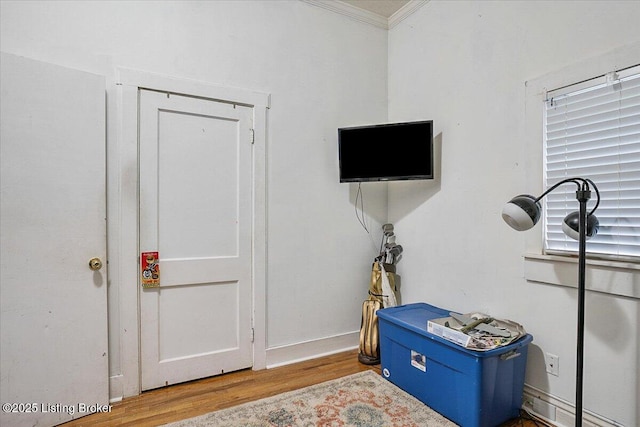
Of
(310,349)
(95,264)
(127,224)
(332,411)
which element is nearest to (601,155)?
(332,411)

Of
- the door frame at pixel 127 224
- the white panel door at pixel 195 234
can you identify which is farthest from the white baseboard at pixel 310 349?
the door frame at pixel 127 224

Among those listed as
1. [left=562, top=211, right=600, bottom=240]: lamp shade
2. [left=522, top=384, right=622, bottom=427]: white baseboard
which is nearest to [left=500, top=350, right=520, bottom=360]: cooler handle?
[left=522, top=384, right=622, bottom=427]: white baseboard

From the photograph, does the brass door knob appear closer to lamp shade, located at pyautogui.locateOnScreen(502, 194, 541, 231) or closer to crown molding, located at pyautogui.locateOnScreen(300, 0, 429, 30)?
lamp shade, located at pyautogui.locateOnScreen(502, 194, 541, 231)

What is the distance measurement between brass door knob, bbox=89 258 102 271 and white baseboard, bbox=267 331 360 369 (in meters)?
1.34

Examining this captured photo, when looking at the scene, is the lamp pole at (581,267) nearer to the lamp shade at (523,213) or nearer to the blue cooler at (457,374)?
the lamp shade at (523,213)

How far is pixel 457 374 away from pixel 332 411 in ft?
2.48

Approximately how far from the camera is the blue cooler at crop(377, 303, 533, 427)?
177 cm

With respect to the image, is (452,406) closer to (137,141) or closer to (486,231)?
(486,231)

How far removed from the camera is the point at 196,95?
237 centimetres

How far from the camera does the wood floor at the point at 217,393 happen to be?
6.37ft

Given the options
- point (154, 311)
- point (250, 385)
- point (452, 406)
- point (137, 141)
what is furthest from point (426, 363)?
point (137, 141)

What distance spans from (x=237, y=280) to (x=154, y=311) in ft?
1.92

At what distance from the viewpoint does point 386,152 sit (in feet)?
8.81

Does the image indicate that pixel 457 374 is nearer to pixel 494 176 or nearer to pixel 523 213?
pixel 523 213
